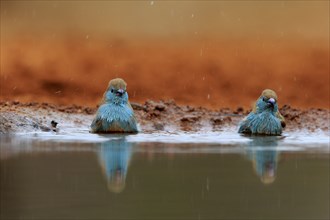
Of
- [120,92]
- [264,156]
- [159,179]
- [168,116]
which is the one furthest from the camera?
[168,116]

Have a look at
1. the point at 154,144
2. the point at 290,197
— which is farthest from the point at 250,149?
the point at 290,197

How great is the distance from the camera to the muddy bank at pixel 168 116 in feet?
43.6

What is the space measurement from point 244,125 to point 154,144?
9.71 feet

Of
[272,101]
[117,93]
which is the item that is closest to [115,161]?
[117,93]

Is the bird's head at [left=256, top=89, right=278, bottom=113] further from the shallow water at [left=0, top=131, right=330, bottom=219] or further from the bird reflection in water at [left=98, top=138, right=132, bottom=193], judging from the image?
the bird reflection in water at [left=98, top=138, right=132, bottom=193]

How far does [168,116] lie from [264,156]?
5.85 metres

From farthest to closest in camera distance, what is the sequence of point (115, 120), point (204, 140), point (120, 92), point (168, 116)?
point (168, 116), point (120, 92), point (115, 120), point (204, 140)

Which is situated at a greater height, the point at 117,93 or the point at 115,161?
the point at 117,93

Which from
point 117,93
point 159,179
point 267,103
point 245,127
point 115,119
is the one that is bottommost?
point 159,179

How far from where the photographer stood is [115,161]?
7.73 metres

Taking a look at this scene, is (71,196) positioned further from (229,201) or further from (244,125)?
(244,125)

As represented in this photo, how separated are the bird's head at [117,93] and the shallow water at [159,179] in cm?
227

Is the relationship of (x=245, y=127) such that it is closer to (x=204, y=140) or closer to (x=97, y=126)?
(x=204, y=140)

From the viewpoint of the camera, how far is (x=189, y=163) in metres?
7.67
